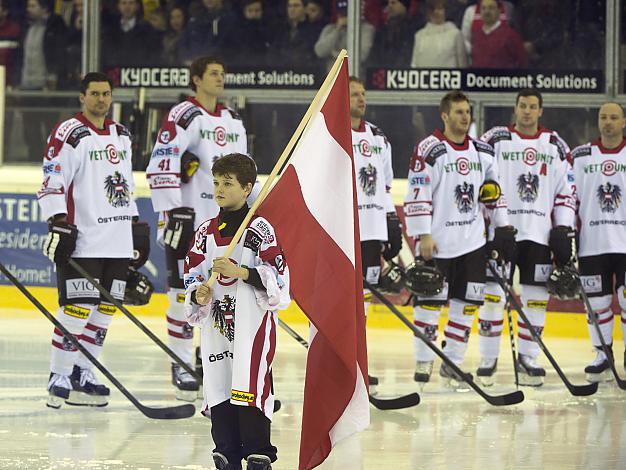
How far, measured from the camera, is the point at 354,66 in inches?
452

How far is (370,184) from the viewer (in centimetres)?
771

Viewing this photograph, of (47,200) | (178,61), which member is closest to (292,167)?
(47,200)

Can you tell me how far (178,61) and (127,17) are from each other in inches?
23.5

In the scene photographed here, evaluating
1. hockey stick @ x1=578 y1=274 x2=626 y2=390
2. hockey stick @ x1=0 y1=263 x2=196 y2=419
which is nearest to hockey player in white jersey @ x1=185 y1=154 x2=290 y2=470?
hockey stick @ x1=0 y1=263 x2=196 y2=419

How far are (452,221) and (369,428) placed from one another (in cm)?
149

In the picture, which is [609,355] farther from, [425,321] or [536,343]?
[425,321]

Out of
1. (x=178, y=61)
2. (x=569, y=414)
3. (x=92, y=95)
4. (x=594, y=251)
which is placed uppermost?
(x=178, y=61)

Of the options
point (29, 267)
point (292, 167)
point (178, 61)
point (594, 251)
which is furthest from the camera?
point (178, 61)

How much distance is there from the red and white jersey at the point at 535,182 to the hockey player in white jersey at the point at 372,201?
0.69 metres

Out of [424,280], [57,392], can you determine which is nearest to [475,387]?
[424,280]

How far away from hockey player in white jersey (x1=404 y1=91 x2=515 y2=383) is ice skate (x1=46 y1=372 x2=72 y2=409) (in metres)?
1.82

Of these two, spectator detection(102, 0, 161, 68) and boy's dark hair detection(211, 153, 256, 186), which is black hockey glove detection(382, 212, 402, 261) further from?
spectator detection(102, 0, 161, 68)

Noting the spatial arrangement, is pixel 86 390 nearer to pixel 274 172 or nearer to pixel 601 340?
pixel 274 172

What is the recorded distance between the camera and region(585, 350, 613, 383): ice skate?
321 inches
